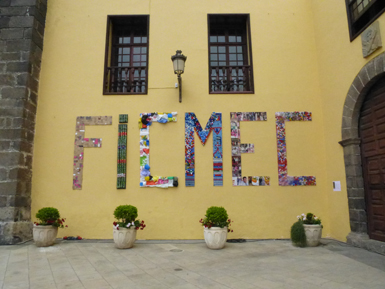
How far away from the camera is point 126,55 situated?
8.84 m

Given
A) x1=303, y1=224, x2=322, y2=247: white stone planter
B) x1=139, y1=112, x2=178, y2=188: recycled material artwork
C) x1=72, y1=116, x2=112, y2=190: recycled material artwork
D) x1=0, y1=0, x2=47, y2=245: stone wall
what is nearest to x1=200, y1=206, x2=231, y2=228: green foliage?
x1=139, y1=112, x2=178, y2=188: recycled material artwork

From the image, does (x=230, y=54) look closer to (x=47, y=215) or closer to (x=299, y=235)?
(x=299, y=235)

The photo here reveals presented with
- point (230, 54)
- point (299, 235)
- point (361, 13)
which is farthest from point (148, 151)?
point (361, 13)

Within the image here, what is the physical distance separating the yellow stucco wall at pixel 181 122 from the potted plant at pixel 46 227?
76cm

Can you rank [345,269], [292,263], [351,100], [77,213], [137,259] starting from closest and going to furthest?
[345,269] → [292,263] → [137,259] → [351,100] → [77,213]

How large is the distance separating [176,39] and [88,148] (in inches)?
150

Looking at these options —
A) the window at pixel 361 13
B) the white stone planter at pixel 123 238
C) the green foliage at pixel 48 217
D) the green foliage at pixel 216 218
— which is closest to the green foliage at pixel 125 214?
the white stone planter at pixel 123 238

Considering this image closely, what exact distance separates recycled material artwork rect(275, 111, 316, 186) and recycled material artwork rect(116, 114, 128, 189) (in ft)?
12.9

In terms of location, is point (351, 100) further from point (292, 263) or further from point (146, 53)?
point (146, 53)

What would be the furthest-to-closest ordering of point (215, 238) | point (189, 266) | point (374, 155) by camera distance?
point (215, 238)
point (374, 155)
point (189, 266)

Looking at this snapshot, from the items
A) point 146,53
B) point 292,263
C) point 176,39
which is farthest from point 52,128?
point 292,263

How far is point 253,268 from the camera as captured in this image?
485cm

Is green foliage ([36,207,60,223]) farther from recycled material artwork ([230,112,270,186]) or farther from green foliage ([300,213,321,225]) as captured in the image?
green foliage ([300,213,321,225])

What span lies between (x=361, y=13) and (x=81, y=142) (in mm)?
7119
